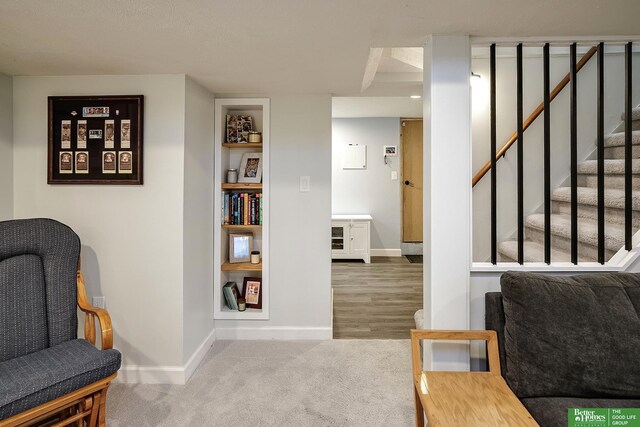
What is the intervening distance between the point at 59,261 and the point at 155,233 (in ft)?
1.79

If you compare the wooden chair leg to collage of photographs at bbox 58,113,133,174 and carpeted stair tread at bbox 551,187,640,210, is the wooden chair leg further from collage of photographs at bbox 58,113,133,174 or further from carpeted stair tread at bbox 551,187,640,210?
carpeted stair tread at bbox 551,187,640,210

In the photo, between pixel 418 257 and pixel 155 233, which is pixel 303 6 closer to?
pixel 155 233

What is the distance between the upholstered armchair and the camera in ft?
5.00

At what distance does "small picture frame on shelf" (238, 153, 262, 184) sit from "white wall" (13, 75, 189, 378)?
2.67ft

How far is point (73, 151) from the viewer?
93.0 inches

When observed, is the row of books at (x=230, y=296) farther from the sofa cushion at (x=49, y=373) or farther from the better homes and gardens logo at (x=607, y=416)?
the better homes and gardens logo at (x=607, y=416)

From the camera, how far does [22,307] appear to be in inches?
73.7

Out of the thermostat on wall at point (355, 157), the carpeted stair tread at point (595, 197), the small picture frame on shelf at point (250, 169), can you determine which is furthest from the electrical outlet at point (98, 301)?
the thermostat on wall at point (355, 157)

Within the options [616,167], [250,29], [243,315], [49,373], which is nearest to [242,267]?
[243,315]

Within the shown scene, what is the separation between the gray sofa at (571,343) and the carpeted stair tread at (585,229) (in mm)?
627

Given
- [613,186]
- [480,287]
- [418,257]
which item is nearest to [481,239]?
[613,186]

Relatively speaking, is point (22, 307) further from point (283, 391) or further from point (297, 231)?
point (297, 231)

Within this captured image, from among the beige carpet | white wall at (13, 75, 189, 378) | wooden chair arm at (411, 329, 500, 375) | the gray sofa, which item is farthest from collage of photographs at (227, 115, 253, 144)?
the gray sofa

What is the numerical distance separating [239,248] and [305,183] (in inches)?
32.4
